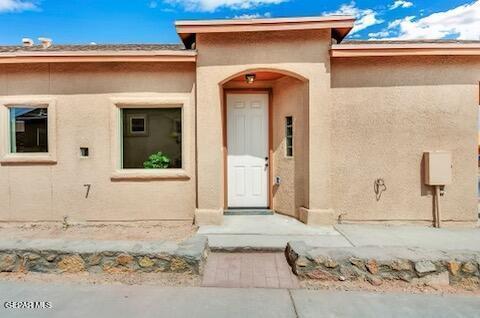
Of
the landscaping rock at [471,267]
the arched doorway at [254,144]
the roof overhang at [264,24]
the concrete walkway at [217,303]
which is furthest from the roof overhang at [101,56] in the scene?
the landscaping rock at [471,267]

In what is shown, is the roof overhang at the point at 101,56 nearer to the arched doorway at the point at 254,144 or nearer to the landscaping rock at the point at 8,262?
the arched doorway at the point at 254,144

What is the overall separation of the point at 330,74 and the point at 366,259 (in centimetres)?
375

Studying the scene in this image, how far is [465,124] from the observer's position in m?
6.25

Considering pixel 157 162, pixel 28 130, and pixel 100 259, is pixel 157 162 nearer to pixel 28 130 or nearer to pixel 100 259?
pixel 100 259

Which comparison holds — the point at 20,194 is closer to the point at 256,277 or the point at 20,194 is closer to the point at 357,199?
the point at 256,277

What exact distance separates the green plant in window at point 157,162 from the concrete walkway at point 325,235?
1653 mm

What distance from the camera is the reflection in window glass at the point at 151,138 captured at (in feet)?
21.9

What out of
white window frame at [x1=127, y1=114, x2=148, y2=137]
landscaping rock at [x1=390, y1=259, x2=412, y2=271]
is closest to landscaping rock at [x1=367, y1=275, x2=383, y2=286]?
landscaping rock at [x1=390, y1=259, x2=412, y2=271]

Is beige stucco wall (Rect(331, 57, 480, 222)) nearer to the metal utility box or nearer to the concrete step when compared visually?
the metal utility box

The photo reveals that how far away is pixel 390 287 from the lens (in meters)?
3.96

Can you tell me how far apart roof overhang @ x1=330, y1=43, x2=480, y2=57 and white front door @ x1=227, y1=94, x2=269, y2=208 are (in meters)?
2.02

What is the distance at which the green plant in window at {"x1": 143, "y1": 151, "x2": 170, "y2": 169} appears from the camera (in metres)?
6.70

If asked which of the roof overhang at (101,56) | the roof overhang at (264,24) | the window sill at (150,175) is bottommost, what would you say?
the window sill at (150,175)

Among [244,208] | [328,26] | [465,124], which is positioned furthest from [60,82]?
[465,124]
